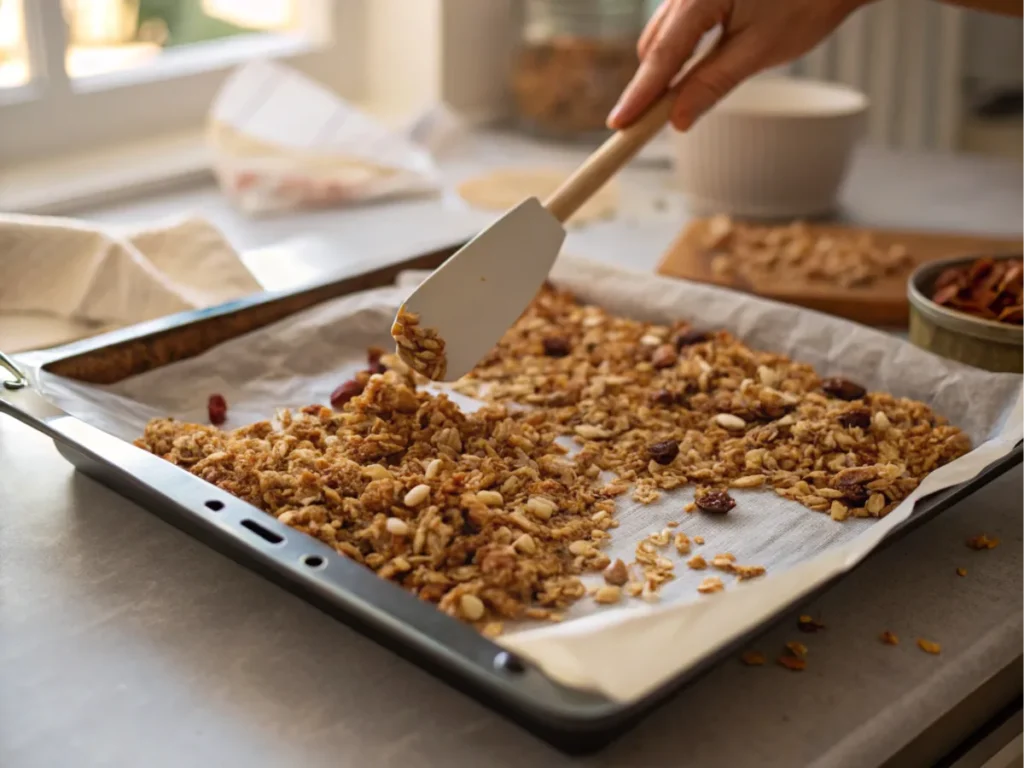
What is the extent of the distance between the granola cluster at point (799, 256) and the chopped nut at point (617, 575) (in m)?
0.59

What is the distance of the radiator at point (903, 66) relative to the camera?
2.23 meters

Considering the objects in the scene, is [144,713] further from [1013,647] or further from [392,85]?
[392,85]

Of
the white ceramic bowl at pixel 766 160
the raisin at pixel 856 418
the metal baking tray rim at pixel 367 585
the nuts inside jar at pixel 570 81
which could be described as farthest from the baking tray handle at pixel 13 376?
the nuts inside jar at pixel 570 81

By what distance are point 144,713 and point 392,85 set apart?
147cm

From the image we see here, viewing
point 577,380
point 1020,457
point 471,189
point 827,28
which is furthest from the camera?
point 471,189

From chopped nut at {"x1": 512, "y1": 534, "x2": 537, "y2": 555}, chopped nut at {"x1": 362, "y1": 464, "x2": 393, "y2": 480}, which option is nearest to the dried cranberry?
chopped nut at {"x1": 362, "y1": 464, "x2": 393, "y2": 480}

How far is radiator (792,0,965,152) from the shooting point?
2.23 meters

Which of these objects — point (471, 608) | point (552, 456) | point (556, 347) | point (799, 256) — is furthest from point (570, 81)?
point (471, 608)

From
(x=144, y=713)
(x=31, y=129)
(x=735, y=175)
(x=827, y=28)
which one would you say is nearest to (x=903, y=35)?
(x=735, y=175)

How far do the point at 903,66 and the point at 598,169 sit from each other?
148 centimetres

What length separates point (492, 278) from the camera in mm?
970

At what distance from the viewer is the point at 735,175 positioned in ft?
4.92

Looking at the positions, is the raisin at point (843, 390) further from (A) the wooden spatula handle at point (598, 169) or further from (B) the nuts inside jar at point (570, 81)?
(B) the nuts inside jar at point (570, 81)

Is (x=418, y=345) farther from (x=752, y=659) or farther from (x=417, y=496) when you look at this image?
(x=752, y=659)
